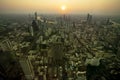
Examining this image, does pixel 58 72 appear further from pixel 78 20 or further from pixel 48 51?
pixel 78 20

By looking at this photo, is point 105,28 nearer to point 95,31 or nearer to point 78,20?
point 95,31

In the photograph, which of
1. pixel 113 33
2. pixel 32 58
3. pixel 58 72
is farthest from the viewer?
pixel 113 33

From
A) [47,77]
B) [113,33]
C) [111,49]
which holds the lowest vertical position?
[47,77]

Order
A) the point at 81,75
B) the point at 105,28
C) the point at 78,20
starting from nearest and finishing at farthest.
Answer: the point at 81,75 → the point at 105,28 → the point at 78,20

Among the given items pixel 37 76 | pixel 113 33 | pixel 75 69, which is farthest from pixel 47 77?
pixel 113 33

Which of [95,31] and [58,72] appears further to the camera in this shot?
[95,31]

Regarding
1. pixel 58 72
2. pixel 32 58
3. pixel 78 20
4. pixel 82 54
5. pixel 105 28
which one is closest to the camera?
pixel 58 72

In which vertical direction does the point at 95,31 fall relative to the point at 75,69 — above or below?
above

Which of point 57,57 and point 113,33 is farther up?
point 113,33


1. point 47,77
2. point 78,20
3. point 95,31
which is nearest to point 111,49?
point 95,31
